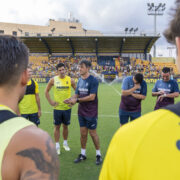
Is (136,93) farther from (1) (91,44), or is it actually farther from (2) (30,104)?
(1) (91,44)

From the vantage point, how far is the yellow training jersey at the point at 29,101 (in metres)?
4.81

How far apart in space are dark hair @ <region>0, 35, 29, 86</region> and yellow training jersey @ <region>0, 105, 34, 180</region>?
19 centimetres

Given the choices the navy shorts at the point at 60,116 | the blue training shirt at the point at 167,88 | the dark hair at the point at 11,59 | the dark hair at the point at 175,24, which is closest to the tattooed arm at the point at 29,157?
the dark hair at the point at 11,59

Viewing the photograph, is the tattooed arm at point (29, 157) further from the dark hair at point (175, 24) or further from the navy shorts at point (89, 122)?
the navy shorts at point (89, 122)

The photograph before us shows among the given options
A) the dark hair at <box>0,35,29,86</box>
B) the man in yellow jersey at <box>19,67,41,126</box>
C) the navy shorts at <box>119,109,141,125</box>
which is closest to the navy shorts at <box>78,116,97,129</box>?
the navy shorts at <box>119,109,141,125</box>

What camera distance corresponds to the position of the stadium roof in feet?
116

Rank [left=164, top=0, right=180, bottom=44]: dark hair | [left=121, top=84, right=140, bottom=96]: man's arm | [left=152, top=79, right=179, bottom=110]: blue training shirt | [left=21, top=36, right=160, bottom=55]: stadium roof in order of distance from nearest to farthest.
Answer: [left=164, top=0, right=180, bottom=44]: dark hair < [left=121, top=84, right=140, bottom=96]: man's arm < [left=152, top=79, right=179, bottom=110]: blue training shirt < [left=21, top=36, right=160, bottom=55]: stadium roof

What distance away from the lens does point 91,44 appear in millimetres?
37062

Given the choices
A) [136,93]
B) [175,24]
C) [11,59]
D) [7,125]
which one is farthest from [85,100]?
[175,24]

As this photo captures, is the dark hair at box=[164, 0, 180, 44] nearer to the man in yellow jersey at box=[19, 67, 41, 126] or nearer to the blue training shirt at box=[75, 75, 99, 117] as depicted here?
the blue training shirt at box=[75, 75, 99, 117]

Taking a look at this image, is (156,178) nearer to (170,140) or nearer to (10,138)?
(170,140)

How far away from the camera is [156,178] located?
73 cm

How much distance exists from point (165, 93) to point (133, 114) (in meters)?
1.15

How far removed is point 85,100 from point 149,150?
144 inches
